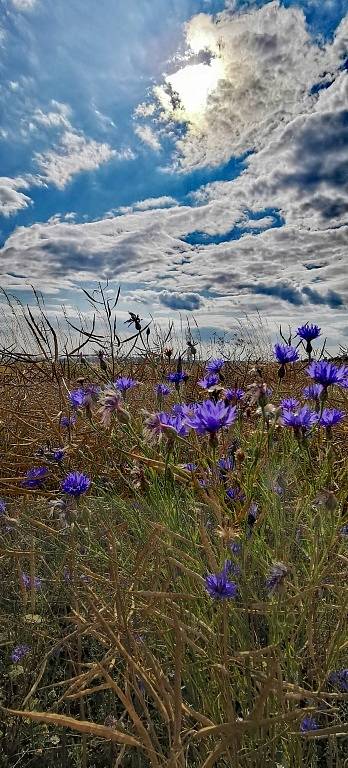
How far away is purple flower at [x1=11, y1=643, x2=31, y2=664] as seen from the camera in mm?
1303

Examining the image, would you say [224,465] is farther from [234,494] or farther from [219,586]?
[219,586]

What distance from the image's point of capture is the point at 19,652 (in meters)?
1.31

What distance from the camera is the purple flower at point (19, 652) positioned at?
1.30 metres

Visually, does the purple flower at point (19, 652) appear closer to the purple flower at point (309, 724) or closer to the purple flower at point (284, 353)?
the purple flower at point (309, 724)

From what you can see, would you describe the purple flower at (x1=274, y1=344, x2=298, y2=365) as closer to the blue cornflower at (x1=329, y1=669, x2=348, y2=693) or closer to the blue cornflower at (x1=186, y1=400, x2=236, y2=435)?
the blue cornflower at (x1=186, y1=400, x2=236, y2=435)

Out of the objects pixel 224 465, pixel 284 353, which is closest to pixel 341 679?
pixel 224 465

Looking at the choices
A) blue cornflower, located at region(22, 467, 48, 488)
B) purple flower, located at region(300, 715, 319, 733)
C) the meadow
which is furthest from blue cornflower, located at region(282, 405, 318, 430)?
blue cornflower, located at region(22, 467, 48, 488)

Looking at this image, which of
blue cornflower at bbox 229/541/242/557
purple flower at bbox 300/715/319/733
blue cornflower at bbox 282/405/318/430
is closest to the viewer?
purple flower at bbox 300/715/319/733

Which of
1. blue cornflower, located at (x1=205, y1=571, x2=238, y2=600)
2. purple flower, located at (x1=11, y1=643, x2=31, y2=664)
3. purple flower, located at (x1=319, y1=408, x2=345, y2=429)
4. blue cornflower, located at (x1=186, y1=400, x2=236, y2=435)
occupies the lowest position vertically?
purple flower, located at (x1=11, y1=643, x2=31, y2=664)

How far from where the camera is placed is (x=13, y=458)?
2.62m

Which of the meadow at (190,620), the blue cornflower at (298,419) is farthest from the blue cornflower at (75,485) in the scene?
the blue cornflower at (298,419)

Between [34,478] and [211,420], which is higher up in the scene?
[211,420]

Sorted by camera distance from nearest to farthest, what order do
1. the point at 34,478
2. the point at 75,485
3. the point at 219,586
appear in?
the point at 219,586 < the point at 75,485 < the point at 34,478

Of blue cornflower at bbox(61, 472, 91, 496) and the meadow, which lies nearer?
the meadow
